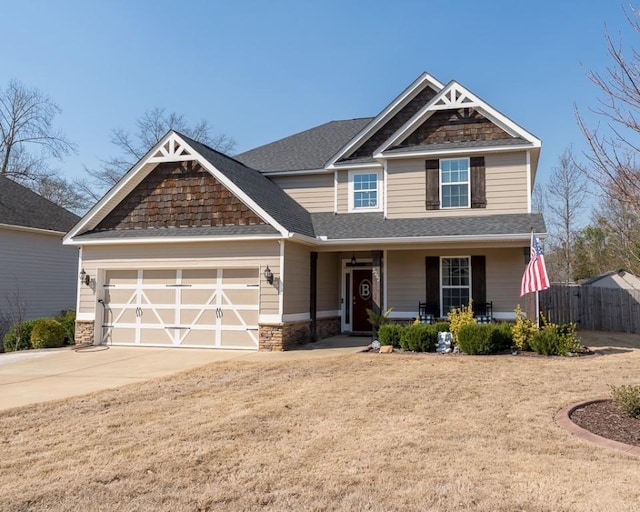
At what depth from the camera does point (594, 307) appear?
19578mm

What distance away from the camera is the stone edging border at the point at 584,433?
5191 millimetres

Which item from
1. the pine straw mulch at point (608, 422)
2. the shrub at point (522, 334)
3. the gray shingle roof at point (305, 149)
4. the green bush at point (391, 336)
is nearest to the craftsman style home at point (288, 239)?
the green bush at point (391, 336)

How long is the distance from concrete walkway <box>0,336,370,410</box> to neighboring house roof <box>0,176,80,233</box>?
22.6 ft

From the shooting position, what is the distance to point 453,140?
48.7ft

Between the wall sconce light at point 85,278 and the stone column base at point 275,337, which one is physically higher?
the wall sconce light at point 85,278

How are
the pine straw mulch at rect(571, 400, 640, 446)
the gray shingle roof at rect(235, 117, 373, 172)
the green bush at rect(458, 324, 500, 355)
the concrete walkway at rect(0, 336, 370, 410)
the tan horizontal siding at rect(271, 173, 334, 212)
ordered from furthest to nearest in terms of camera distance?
1. the gray shingle roof at rect(235, 117, 373, 172)
2. the tan horizontal siding at rect(271, 173, 334, 212)
3. the green bush at rect(458, 324, 500, 355)
4. the concrete walkway at rect(0, 336, 370, 410)
5. the pine straw mulch at rect(571, 400, 640, 446)

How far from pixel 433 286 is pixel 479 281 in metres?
1.23

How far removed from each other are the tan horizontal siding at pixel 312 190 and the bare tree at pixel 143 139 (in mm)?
20985

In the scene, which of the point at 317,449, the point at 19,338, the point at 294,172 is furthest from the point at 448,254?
the point at 19,338

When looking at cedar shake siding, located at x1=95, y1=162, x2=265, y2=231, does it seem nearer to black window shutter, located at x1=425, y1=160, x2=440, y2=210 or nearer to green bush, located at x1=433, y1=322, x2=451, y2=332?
black window shutter, located at x1=425, y1=160, x2=440, y2=210

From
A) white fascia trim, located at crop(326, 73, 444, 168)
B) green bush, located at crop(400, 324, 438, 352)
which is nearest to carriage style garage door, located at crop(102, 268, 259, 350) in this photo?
green bush, located at crop(400, 324, 438, 352)

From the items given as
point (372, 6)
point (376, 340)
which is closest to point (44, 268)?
point (376, 340)

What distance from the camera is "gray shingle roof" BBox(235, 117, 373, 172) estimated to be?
57.1 feet

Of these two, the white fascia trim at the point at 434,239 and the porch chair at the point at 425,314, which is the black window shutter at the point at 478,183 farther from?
the porch chair at the point at 425,314
